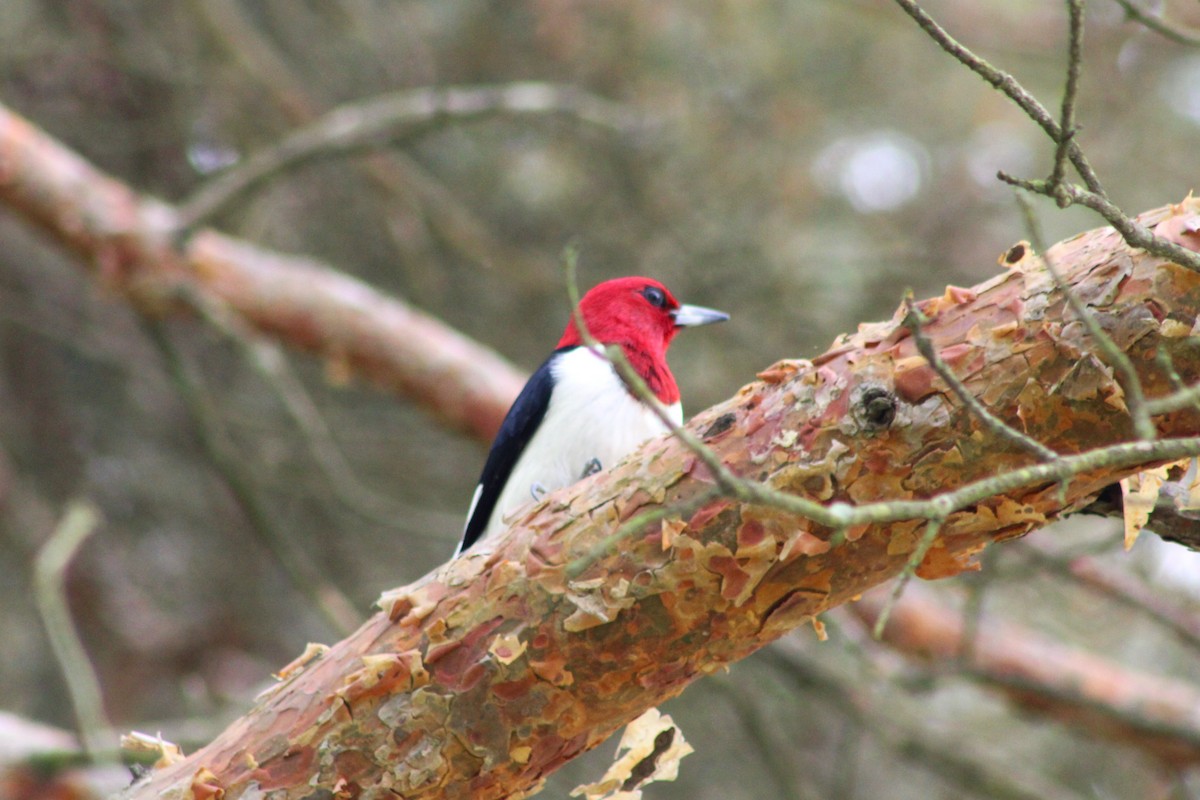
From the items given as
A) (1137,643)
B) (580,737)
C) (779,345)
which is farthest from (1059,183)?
(1137,643)

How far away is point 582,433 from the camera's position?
133 inches

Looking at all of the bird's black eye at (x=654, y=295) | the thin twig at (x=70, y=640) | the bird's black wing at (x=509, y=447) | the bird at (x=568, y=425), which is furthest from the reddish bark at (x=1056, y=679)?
the thin twig at (x=70, y=640)

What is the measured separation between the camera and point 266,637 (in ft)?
21.2

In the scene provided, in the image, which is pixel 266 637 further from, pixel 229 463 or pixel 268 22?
pixel 268 22

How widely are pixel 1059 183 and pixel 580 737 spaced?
4.25 ft

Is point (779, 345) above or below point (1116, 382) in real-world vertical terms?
above

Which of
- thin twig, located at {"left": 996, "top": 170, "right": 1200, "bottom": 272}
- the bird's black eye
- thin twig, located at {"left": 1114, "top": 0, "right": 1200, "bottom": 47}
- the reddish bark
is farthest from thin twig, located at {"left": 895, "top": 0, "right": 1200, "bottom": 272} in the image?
the reddish bark

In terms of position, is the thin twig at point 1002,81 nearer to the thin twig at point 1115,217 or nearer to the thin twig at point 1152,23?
the thin twig at point 1115,217

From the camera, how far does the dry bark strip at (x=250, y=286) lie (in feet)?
16.3

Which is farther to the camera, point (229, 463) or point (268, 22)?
point (268, 22)

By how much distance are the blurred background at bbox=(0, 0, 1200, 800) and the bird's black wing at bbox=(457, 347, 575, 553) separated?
71.1 inches

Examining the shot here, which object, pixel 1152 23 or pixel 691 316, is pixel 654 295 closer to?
pixel 691 316

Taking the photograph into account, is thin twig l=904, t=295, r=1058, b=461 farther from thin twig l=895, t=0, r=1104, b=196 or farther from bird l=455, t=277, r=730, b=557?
bird l=455, t=277, r=730, b=557

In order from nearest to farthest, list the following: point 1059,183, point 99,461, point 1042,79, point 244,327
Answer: point 1059,183
point 244,327
point 99,461
point 1042,79
